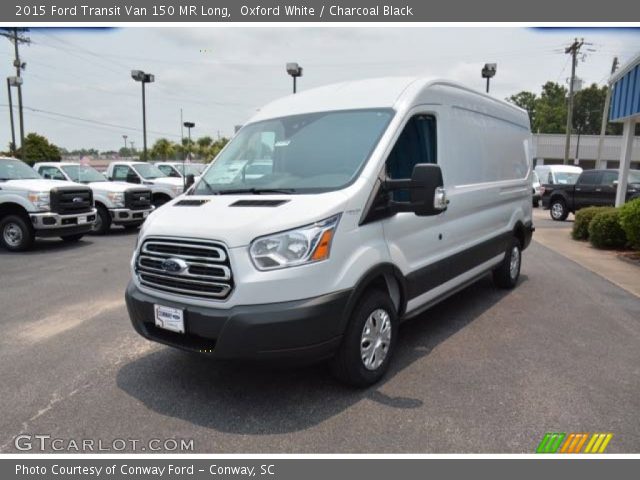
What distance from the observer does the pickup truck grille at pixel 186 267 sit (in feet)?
10.8

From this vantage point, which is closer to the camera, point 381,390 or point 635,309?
point 381,390

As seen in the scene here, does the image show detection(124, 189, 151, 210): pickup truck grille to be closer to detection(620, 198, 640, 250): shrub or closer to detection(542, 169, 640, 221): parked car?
detection(620, 198, 640, 250): shrub

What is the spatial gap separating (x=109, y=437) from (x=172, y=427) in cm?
39

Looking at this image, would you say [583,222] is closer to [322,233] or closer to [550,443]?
[550,443]

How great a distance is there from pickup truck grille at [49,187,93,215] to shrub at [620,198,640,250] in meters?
11.6

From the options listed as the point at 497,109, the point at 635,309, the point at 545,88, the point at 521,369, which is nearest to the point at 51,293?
the point at 521,369

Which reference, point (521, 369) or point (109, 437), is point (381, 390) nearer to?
point (521, 369)

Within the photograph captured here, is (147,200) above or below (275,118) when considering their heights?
below

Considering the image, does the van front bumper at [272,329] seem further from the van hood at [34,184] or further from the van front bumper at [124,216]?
the van front bumper at [124,216]

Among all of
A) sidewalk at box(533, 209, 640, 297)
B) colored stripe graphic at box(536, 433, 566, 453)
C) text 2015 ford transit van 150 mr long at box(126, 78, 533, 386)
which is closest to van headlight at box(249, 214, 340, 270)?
text 2015 ford transit van 150 mr long at box(126, 78, 533, 386)

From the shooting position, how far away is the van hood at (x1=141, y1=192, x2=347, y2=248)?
127 inches

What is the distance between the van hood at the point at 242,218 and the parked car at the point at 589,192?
16.1 m

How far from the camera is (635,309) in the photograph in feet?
20.0

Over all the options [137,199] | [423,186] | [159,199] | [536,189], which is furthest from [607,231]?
[159,199]
